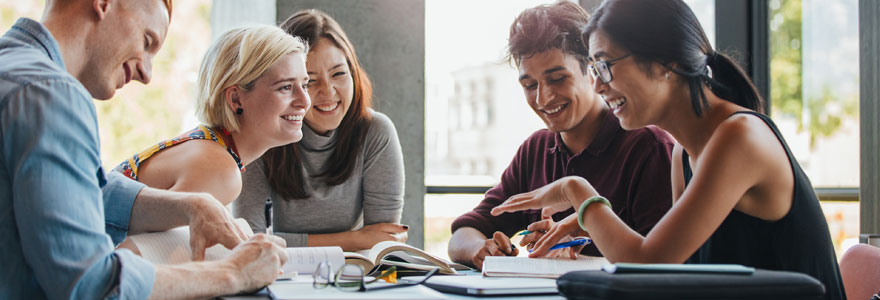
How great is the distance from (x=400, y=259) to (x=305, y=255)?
0.84ft

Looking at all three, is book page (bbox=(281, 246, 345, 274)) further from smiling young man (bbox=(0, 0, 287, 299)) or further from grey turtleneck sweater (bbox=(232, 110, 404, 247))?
grey turtleneck sweater (bbox=(232, 110, 404, 247))

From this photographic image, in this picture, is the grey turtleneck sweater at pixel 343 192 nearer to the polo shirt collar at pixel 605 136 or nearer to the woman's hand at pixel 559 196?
the polo shirt collar at pixel 605 136

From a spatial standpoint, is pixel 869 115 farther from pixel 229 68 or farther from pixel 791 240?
pixel 229 68

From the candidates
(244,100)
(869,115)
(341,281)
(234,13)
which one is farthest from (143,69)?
(869,115)

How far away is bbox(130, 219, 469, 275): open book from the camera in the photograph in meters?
1.36

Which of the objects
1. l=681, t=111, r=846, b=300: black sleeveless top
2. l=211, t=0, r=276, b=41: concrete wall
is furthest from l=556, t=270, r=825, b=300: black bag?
l=211, t=0, r=276, b=41: concrete wall

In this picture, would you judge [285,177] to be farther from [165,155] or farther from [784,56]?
[784,56]

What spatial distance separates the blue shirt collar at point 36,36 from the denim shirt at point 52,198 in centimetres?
8

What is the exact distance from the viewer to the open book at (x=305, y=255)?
1359 millimetres

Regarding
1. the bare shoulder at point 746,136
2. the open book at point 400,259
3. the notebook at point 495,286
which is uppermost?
the bare shoulder at point 746,136

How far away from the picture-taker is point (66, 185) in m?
1.00

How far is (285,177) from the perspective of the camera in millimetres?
2502

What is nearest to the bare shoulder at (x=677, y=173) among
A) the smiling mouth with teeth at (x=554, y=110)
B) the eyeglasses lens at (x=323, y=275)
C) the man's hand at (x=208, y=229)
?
the smiling mouth with teeth at (x=554, y=110)

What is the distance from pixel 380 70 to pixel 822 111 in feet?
7.75
